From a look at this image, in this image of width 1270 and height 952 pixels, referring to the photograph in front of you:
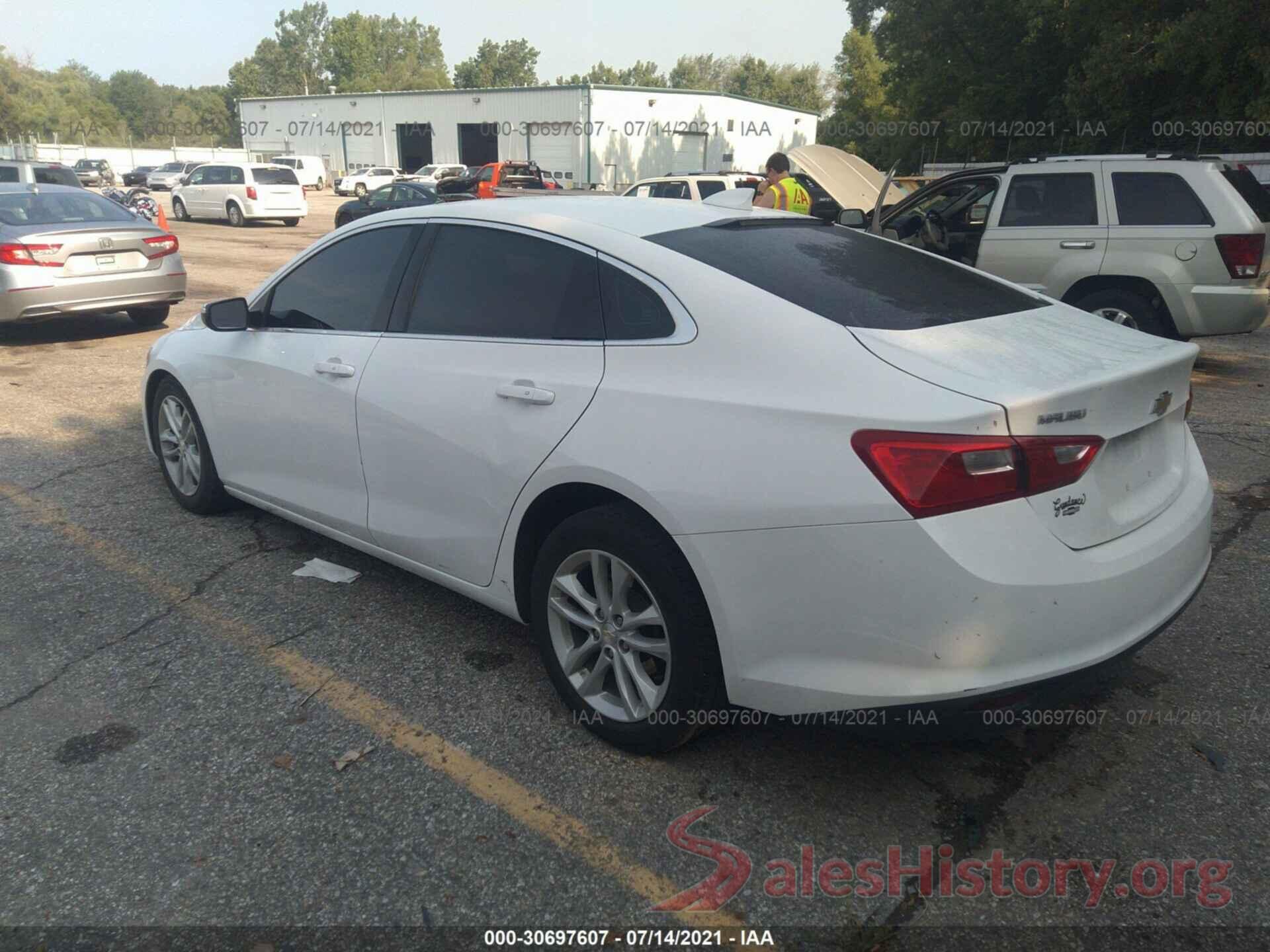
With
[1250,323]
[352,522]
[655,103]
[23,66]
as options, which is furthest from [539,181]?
[23,66]

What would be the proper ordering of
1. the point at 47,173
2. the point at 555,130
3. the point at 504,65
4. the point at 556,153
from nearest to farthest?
the point at 47,173
the point at 555,130
the point at 556,153
the point at 504,65

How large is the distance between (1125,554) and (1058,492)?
33cm

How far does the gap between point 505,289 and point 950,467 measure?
5.63ft

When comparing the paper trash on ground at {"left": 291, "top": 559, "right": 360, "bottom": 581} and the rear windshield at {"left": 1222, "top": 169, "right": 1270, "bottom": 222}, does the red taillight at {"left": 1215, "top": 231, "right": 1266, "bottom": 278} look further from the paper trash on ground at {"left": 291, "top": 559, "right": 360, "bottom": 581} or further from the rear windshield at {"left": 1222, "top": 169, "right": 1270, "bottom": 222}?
the paper trash on ground at {"left": 291, "top": 559, "right": 360, "bottom": 581}

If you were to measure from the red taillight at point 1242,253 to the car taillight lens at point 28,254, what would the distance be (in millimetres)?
10285

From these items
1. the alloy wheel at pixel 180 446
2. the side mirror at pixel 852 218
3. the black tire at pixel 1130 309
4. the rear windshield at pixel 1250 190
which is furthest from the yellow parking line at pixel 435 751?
the rear windshield at pixel 1250 190

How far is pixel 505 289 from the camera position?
3.28m

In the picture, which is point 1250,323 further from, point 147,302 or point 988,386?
point 147,302

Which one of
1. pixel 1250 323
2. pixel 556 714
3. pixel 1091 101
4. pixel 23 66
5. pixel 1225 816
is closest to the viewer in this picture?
pixel 1225 816

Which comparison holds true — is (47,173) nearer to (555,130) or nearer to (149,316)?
(149,316)

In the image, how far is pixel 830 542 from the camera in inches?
90.7

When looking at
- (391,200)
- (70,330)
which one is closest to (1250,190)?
(70,330)

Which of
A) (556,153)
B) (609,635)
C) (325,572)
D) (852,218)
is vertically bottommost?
(325,572)

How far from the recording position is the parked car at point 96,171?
1845 inches
